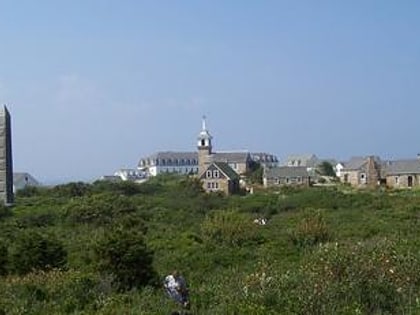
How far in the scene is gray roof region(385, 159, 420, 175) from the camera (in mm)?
70125

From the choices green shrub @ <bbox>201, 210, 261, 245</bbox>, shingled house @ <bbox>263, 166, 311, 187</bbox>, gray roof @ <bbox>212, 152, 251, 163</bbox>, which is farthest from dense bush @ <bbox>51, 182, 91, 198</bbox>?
green shrub @ <bbox>201, 210, 261, 245</bbox>

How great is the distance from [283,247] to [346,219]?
1245 centimetres

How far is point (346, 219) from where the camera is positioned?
116 feet

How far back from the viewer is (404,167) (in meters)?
70.7

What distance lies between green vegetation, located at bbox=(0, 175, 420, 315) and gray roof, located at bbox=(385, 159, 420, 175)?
1268 inches

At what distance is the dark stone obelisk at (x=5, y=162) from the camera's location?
29.2 feet

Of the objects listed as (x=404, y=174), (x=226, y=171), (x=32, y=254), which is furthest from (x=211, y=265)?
(x=404, y=174)

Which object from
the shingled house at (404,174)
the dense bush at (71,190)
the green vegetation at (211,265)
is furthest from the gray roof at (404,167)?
the green vegetation at (211,265)

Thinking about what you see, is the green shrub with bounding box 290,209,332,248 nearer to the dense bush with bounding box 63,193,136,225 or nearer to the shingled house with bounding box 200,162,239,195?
the dense bush with bounding box 63,193,136,225

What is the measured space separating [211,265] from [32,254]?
19.2ft

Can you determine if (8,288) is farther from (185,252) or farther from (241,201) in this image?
(241,201)

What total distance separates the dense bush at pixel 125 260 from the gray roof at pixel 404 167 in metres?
58.4

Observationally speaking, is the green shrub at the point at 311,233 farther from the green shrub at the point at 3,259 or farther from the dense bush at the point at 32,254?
→ the green shrub at the point at 3,259

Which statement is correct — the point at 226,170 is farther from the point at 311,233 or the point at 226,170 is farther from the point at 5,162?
the point at 5,162
